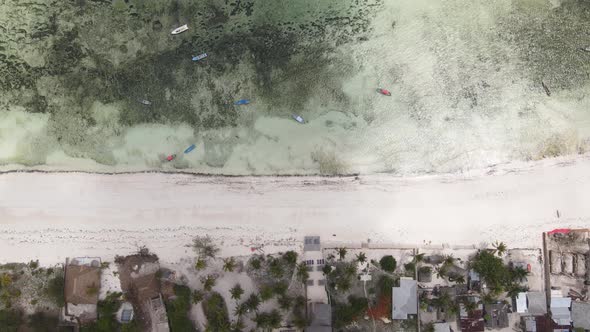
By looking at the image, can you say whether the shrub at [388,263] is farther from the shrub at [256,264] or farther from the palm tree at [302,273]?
the shrub at [256,264]

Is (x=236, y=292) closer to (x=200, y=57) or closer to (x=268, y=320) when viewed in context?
(x=268, y=320)

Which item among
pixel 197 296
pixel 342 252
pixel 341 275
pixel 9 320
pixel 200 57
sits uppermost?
pixel 200 57

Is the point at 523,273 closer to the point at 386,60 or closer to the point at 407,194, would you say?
the point at 407,194

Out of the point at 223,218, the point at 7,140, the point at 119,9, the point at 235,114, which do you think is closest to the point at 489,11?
the point at 235,114

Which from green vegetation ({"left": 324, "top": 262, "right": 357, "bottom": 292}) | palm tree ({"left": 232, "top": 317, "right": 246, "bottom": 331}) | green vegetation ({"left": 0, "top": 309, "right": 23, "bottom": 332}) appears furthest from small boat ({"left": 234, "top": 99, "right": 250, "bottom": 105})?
green vegetation ({"left": 0, "top": 309, "right": 23, "bottom": 332})

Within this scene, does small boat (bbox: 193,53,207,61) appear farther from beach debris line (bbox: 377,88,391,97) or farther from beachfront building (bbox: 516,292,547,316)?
beachfront building (bbox: 516,292,547,316)

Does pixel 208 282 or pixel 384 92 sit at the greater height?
pixel 384 92

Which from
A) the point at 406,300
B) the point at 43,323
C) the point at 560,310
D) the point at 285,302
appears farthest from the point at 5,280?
the point at 560,310
